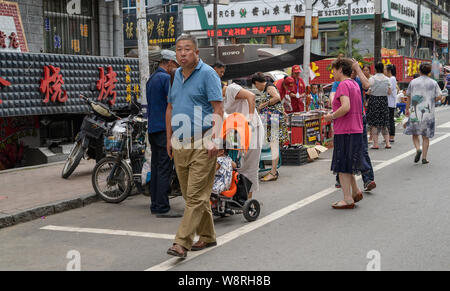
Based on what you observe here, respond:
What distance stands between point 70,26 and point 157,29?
96.3ft

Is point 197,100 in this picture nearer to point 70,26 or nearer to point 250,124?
point 250,124

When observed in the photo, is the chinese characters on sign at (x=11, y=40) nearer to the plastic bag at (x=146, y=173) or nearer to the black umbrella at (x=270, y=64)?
the plastic bag at (x=146, y=173)

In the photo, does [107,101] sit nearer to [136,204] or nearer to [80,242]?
[136,204]

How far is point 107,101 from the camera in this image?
12.8m

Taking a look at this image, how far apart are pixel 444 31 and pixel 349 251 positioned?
52.6 metres

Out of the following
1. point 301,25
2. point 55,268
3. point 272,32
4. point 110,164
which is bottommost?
point 55,268

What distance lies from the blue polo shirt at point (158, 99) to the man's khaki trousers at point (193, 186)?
189cm

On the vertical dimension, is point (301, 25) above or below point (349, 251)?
above

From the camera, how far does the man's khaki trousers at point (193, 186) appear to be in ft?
16.6

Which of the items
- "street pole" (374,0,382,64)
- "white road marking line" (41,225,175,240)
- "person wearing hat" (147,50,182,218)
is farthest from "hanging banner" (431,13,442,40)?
"white road marking line" (41,225,175,240)

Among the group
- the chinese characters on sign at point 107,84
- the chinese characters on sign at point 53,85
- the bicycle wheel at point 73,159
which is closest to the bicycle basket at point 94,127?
the bicycle wheel at point 73,159
